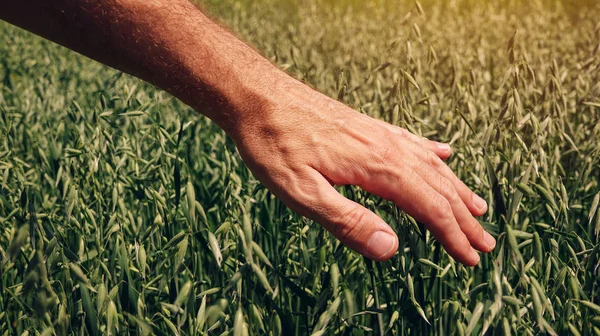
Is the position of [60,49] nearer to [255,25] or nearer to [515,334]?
[255,25]

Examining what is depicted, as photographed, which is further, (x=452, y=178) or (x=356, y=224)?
(x=452, y=178)

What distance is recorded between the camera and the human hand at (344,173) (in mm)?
1177

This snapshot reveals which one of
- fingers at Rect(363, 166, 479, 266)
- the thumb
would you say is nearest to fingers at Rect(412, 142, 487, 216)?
fingers at Rect(363, 166, 479, 266)

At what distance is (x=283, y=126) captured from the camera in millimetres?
1226

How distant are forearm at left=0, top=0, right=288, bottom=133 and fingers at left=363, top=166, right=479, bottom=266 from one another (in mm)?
233

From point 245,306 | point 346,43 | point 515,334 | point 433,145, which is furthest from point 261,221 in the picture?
point 346,43

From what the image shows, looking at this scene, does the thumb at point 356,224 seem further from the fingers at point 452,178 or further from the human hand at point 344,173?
the fingers at point 452,178

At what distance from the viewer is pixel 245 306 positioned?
Answer: 164 cm

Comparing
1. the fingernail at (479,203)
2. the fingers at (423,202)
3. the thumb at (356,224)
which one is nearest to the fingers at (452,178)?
the fingernail at (479,203)

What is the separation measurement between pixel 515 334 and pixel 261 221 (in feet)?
2.55

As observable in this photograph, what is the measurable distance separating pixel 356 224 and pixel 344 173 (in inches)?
3.9

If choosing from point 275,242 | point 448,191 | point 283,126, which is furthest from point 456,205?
point 275,242

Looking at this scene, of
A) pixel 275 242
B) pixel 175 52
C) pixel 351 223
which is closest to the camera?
pixel 351 223

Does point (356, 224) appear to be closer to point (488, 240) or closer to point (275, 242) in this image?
point (488, 240)
